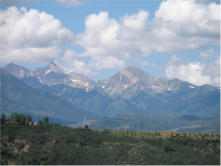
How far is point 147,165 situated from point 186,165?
1929 centimetres

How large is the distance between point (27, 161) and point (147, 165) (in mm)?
59485

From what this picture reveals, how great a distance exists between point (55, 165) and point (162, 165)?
53.0 m

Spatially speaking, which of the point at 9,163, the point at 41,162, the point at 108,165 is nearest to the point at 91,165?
the point at 108,165

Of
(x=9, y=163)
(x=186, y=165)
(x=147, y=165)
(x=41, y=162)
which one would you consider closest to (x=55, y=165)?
(x=41, y=162)

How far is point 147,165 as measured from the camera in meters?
199

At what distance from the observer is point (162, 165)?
19925 cm

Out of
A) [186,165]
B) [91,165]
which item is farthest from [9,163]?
[186,165]

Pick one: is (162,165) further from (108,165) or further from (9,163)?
(9,163)

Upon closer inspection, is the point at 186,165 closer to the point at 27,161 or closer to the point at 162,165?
the point at 162,165

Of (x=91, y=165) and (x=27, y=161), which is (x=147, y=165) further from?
(x=27, y=161)

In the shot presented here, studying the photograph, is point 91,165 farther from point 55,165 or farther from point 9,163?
point 9,163

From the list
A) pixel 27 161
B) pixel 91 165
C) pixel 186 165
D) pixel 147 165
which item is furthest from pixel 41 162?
pixel 186 165

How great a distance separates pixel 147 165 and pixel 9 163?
67.7 meters

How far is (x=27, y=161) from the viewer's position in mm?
198500
